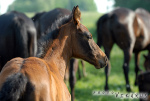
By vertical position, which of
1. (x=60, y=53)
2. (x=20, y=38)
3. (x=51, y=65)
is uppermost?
(x=20, y=38)

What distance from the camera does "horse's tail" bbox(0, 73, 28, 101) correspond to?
2363 mm

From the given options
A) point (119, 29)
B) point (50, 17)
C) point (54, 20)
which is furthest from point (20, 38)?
point (119, 29)

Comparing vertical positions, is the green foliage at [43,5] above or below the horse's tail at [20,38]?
above

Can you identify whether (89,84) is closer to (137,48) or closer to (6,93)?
(137,48)

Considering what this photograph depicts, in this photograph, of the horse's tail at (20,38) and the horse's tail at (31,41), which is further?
the horse's tail at (31,41)

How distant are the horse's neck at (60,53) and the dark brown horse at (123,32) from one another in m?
3.96

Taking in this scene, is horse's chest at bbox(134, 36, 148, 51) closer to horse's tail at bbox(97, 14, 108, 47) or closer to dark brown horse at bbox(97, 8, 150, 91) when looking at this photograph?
dark brown horse at bbox(97, 8, 150, 91)

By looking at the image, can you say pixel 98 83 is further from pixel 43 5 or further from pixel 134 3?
pixel 43 5

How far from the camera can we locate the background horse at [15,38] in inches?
200

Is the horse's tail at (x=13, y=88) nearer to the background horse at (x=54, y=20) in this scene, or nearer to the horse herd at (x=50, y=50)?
the horse herd at (x=50, y=50)

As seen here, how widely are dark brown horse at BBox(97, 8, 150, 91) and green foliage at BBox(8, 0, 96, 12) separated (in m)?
65.0

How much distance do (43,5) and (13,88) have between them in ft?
255

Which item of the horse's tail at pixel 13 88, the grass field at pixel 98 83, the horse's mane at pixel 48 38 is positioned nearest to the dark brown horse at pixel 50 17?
the grass field at pixel 98 83

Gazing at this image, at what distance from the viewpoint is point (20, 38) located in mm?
5109
